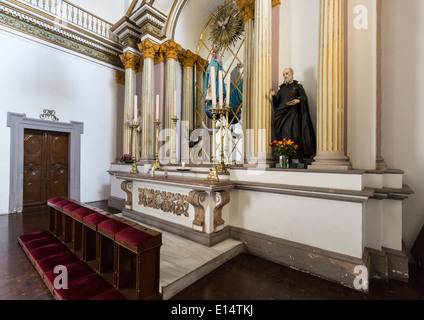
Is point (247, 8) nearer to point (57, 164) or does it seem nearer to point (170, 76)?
point (170, 76)

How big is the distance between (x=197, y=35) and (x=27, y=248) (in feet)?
21.2

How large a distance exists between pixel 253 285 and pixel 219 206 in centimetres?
106

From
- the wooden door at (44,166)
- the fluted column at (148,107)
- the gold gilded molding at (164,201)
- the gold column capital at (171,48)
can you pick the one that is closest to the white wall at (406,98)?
the gold gilded molding at (164,201)

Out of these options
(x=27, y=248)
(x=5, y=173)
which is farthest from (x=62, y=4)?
(x=27, y=248)

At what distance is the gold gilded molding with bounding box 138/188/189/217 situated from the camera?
3273 mm

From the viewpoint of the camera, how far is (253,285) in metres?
2.17

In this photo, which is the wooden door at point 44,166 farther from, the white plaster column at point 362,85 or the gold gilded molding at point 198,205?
the white plaster column at point 362,85

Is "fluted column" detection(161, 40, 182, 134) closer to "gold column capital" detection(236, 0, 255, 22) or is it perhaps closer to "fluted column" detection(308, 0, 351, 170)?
"gold column capital" detection(236, 0, 255, 22)

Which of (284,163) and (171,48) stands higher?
(171,48)

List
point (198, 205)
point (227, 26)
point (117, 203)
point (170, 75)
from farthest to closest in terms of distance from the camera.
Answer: point (170, 75), point (117, 203), point (227, 26), point (198, 205)

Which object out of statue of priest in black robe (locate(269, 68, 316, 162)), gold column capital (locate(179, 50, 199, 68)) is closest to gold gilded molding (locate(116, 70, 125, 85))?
gold column capital (locate(179, 50, 199, 68))

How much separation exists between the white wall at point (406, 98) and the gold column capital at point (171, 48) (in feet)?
15.4

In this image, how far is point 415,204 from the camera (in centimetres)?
293

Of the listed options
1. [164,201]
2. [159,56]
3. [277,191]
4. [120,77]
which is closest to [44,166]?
[120,77]
